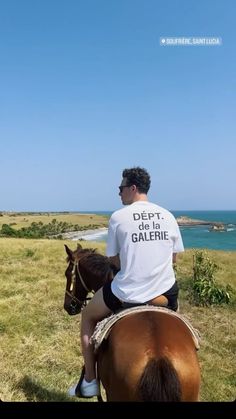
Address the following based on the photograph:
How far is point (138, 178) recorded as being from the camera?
15.1 feet

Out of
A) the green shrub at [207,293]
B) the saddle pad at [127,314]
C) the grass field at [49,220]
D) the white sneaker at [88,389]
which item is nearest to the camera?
the saddle pad at [127,314]

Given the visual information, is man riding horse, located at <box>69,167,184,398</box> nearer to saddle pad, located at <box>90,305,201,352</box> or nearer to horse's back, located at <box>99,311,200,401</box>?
saddle pad, located at <box>90,305,201,352</box>

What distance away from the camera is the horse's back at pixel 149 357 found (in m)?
3.47

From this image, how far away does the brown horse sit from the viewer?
342cm

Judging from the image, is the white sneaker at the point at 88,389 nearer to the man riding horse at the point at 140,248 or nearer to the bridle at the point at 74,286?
the man riding horse at the point at 140,248

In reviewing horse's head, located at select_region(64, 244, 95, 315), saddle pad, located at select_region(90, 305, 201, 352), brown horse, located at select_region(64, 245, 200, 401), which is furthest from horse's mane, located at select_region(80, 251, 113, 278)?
brown horse, located at select_region(64, 245, 200, 401)

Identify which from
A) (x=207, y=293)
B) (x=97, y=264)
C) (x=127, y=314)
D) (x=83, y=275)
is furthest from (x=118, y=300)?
(x=207, y=293)

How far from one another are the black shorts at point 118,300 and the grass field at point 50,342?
292 cm

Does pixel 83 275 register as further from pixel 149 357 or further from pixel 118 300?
pixel 149 357

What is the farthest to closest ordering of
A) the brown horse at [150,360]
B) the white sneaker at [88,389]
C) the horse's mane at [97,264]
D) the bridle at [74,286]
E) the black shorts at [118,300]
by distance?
1. the bridle at [74,286]
2. the horse's mane at [97,264]
3. the white sneaker at [88,389]
4. the black shorts at [118,300]
5. the brown horse at [150,360]

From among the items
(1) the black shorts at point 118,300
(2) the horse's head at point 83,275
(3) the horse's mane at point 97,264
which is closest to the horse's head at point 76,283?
(2) the horse's head at point 83,275

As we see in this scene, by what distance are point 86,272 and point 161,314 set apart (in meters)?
2.77

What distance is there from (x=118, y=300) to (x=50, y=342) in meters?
5.19
